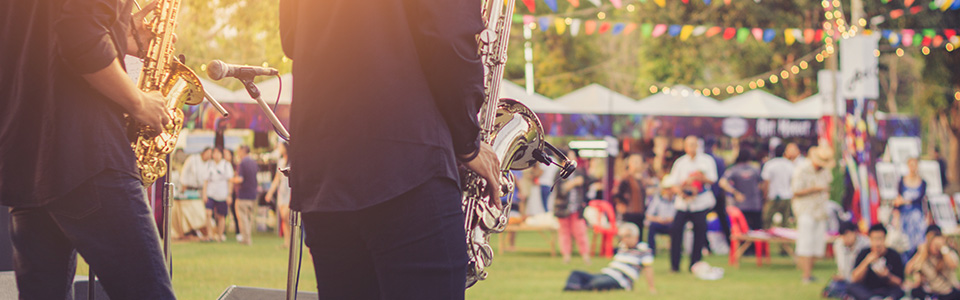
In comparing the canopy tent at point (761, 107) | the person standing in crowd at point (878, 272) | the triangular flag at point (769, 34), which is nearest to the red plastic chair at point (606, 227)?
the triangular flag at point (769, 34)

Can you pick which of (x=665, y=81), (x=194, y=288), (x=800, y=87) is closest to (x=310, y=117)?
(x=194, y=288)

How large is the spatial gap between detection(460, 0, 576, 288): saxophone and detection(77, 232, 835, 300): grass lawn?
4769mm

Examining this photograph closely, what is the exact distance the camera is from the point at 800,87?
26.2 m

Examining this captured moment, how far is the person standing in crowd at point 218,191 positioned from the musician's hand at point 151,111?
831 centimetres

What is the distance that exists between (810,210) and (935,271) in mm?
2083

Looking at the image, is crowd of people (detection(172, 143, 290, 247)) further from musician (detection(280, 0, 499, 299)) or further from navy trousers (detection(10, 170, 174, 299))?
musician (detection(280, 0, 499, 299))

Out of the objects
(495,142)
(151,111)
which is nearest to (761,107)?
(495,142)

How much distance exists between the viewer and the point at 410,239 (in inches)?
69.6

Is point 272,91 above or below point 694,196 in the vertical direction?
above

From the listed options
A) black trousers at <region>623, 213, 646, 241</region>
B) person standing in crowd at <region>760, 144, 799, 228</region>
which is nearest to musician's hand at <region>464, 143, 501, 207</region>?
black trousers at <region>623, 213, 646, 241</region>

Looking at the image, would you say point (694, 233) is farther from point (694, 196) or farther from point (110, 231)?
point (110, 231)

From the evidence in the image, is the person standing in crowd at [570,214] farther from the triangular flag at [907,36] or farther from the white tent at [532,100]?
the triangular flag at [907,36]

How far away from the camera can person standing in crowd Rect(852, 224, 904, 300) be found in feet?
27.2

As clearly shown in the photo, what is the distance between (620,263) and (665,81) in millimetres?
16595
